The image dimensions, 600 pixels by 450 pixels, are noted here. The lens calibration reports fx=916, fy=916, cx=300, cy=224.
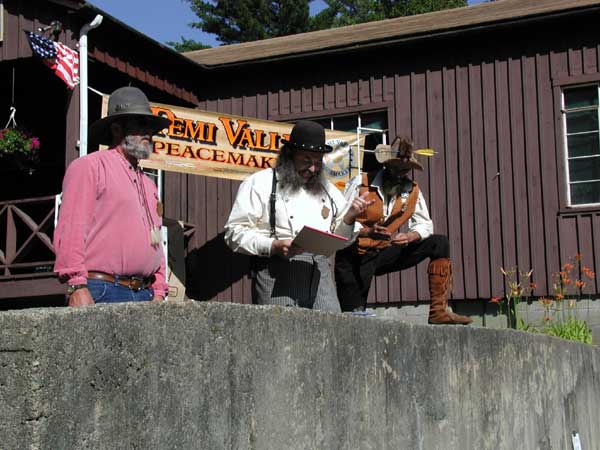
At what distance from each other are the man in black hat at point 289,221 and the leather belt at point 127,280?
0.87 metres

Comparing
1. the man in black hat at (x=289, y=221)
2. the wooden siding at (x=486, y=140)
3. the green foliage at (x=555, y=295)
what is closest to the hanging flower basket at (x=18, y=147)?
the wooden siding at (x=486, y=140)

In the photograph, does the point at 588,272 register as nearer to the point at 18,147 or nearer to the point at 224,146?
the point at 224,146

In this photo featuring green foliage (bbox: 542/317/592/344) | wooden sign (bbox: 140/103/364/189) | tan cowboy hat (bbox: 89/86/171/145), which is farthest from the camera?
wooden sign (bbox: 140/103/364/189)

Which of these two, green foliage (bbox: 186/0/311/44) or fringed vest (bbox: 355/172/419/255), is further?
green foliage (bbox: 186/0/311/44)

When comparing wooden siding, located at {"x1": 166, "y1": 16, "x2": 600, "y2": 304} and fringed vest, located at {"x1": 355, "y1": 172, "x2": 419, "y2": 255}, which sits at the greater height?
wooden siding, located at {"x1": 166, "y1": 16, "x2": 600, "y2": 304}

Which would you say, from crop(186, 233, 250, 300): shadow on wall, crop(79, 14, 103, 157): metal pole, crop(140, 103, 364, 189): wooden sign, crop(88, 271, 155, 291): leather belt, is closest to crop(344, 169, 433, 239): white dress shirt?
crop(88, 271, 155, 291): leather belt

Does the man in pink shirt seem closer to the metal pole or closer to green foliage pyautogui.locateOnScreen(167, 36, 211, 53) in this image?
the metal pole

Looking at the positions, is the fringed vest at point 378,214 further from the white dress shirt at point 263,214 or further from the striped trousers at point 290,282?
the striped trousers at point 290,282

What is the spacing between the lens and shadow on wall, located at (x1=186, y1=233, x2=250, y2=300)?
45.9 ft

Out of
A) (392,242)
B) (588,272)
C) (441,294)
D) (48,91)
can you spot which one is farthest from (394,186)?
(48,91)

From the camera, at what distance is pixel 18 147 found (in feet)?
41.9

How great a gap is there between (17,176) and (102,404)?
546 inches

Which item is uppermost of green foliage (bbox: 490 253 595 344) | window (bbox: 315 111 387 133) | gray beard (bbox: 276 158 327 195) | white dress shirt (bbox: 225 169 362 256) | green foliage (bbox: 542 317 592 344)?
window (bbox: 315 111 387 133)

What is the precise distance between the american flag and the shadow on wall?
3.90 metres
